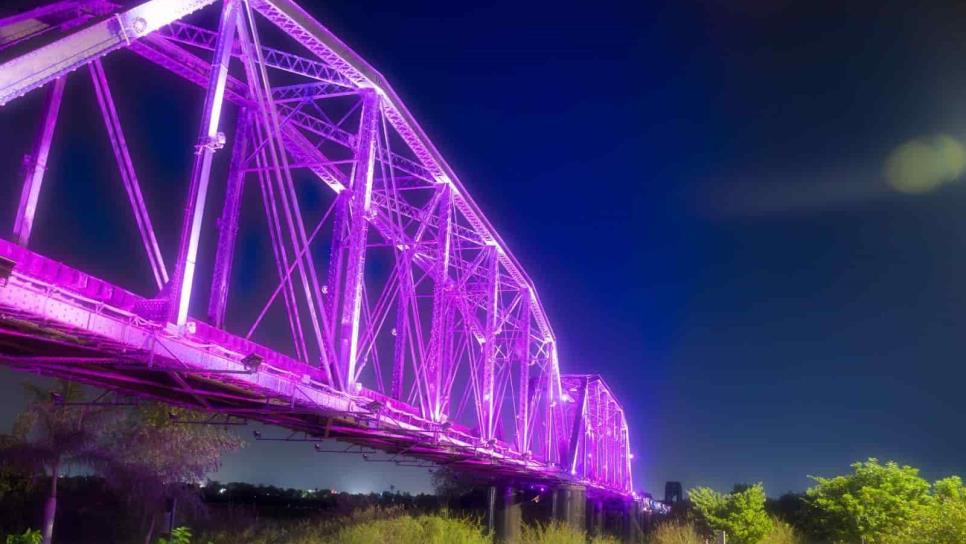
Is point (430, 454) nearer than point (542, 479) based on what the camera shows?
Yes

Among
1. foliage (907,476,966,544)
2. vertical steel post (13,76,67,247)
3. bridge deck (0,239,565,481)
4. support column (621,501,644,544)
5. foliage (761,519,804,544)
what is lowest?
support column (621,501,644,544)

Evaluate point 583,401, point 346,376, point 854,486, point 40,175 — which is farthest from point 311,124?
point 583,401

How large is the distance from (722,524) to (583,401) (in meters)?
26.7

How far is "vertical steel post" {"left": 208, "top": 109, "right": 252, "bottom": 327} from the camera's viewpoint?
18016 millimetres

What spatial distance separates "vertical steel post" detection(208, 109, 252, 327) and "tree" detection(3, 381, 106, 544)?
59.0ft

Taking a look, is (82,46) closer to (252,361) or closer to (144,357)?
(144,357)

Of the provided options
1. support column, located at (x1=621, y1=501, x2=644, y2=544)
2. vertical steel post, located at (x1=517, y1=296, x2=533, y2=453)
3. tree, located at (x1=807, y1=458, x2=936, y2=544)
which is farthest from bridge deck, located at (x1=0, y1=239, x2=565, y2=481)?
support column, located at (x1=621, y1=501, x2=644, y2=544)

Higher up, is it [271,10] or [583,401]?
[271,10]

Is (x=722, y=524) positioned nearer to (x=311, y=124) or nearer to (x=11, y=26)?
(x=311, y=124)

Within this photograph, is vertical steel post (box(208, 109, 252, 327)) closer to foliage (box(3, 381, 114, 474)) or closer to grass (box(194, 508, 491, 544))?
grass (box(194, 508, 491, 544))

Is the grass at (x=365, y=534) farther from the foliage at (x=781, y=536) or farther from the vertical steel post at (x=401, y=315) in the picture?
the foliage at (x=781, y=536)

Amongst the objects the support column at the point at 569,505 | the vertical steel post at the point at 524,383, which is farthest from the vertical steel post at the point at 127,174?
the support column at the point at 569,505

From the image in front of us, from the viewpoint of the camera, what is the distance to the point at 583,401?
64250 millimetres

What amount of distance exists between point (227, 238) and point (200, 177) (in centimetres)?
522
